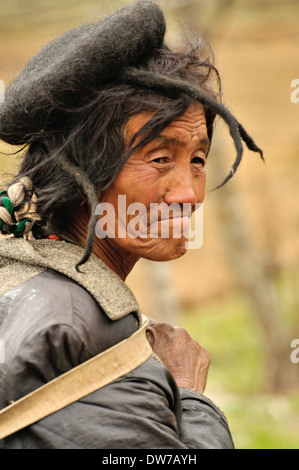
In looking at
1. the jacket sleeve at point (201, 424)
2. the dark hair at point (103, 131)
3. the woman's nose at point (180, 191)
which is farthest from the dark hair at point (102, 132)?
the jacket sleeve at point (201, 424)

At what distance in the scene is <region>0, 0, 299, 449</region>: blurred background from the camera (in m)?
7.36

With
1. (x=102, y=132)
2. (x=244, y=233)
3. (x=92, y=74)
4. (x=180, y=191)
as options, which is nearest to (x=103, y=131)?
(x=102, y=132)

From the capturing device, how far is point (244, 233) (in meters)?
8.23

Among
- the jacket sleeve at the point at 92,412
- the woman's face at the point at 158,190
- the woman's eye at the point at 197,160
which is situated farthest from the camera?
the woman's eye at the point at 197,160

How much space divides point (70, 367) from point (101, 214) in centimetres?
56

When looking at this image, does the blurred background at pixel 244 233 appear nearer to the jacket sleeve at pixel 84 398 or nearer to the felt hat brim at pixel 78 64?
the felt hat brim at pixel 78 64

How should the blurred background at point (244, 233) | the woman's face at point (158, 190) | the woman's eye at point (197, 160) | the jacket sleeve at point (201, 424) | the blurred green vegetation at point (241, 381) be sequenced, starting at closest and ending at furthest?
the jacket sleeve at point (201, 424) < the woman's face at point (158, 190) < the woman's eye at point (197, 160) < the blurred green vegetation at point (241, 381) < the blurred background at point (244, 233)

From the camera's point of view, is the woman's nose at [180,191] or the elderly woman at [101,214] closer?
the elderly woman at [101,214]

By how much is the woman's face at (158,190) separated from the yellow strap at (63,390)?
0.46 metres

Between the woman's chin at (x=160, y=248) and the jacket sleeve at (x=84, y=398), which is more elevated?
the woman's chin at (x=160, y=248)

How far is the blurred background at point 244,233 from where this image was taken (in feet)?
24.1

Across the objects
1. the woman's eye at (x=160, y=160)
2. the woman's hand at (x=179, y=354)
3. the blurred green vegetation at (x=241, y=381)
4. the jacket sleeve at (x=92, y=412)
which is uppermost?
the blurred green vegetation at (x=241, y=381)

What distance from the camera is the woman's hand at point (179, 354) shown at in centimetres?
242

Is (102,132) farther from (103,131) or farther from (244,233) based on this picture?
(244,233)
